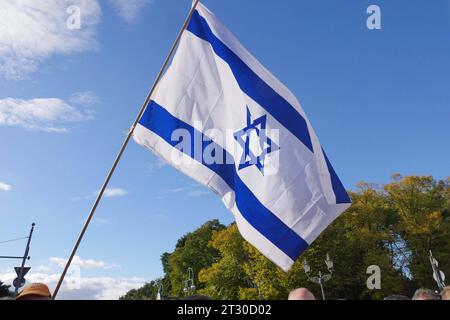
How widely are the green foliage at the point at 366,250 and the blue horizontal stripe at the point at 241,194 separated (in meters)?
30.5

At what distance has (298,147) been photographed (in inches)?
238

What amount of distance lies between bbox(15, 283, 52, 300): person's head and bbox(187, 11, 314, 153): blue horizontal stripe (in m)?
3.95

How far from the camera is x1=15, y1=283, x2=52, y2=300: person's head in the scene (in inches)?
131

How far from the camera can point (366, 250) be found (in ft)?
124

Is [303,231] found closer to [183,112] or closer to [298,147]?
[298,147]

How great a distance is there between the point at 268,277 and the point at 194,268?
2854cm

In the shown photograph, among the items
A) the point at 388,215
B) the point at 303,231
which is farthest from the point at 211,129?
the point at 388,215

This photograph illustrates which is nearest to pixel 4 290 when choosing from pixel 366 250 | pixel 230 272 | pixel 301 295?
pixel 230 272

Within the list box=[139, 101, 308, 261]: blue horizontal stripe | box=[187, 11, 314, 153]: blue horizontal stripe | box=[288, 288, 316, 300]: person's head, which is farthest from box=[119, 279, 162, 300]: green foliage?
box=[288, 288, 316, 300]: person's head

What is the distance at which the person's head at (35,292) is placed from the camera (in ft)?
10.9

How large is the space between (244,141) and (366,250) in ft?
115

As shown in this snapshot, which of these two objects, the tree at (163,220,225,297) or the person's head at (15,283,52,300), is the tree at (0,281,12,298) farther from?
the person's head at (15,283,52,300)

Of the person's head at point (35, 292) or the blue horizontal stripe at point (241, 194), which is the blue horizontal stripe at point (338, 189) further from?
the person's head at point (35, 292)

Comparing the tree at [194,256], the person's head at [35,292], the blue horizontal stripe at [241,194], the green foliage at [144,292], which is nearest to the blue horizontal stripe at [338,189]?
the blue horizontal stripe at [241,194]
